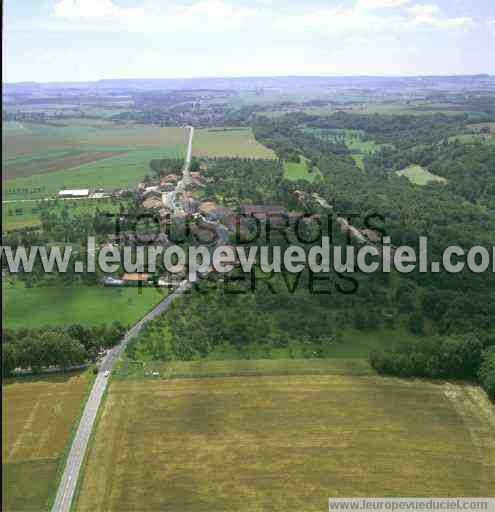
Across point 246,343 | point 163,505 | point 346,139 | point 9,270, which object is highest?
point 346,139

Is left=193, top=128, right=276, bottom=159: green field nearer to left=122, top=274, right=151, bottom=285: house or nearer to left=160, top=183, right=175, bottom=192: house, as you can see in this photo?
left=160, top=183, right=175, bottom=192: house

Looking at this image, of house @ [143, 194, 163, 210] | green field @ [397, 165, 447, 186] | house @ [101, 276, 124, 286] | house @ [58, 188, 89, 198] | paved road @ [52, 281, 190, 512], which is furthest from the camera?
green field @ [397, 165, 447, 186]

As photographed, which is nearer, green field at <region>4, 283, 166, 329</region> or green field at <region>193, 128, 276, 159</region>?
green field at <region>4, 283, 166, 329</region>

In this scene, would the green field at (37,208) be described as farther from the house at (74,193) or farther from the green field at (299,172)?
the green field at (299,172)

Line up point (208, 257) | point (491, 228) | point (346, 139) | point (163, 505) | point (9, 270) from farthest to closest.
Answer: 1. point (346, 139)
2. point (491, 228)
3. point (208, 257)
4. point (9, 270)
5. point (163, 505)

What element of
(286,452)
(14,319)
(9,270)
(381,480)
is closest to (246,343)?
(286,452)

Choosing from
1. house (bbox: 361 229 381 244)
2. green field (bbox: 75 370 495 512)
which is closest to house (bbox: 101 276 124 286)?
green field (bbox: 75 370 495 512)

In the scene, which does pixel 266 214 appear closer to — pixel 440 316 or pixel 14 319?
pixel 440 316

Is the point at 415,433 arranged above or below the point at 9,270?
below
